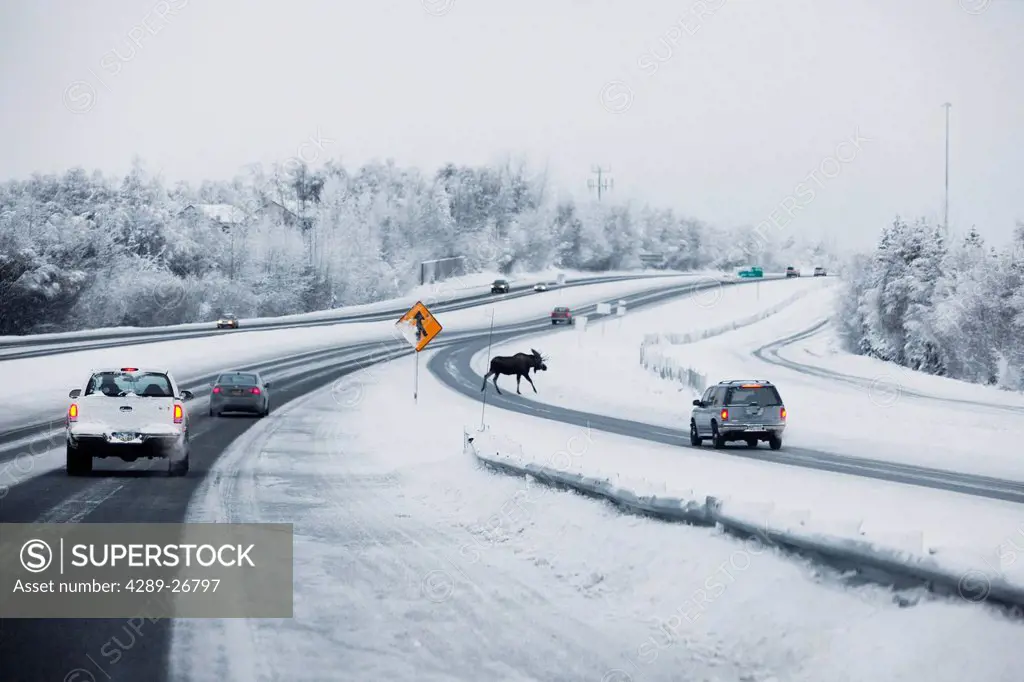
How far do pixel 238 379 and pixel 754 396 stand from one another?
54.2 feet

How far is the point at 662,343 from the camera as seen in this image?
80.2 m

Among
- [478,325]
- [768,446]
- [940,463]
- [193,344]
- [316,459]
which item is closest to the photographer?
[316,459]

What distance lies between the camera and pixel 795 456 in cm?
2766

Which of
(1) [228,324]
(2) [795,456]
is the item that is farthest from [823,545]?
(1) [228,324]

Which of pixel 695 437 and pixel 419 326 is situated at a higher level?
pixel 419 326

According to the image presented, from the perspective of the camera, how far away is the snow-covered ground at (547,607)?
7578 millimetres

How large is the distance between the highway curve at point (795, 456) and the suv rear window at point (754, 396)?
118cm

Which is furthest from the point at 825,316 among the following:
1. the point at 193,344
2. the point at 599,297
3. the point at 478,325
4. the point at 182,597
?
the point at 182,597

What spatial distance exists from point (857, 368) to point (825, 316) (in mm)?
50358

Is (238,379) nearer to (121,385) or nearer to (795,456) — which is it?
(121,385)

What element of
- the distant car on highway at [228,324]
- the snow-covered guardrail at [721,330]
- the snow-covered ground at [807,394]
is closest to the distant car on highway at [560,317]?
the snow-covered ground at [807,394]

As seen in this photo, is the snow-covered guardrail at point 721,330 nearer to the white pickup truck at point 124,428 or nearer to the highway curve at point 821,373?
the highway curve at point 821,373

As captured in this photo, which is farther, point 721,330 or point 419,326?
point 721,330

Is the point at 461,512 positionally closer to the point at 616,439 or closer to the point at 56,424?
the point at 616,439
